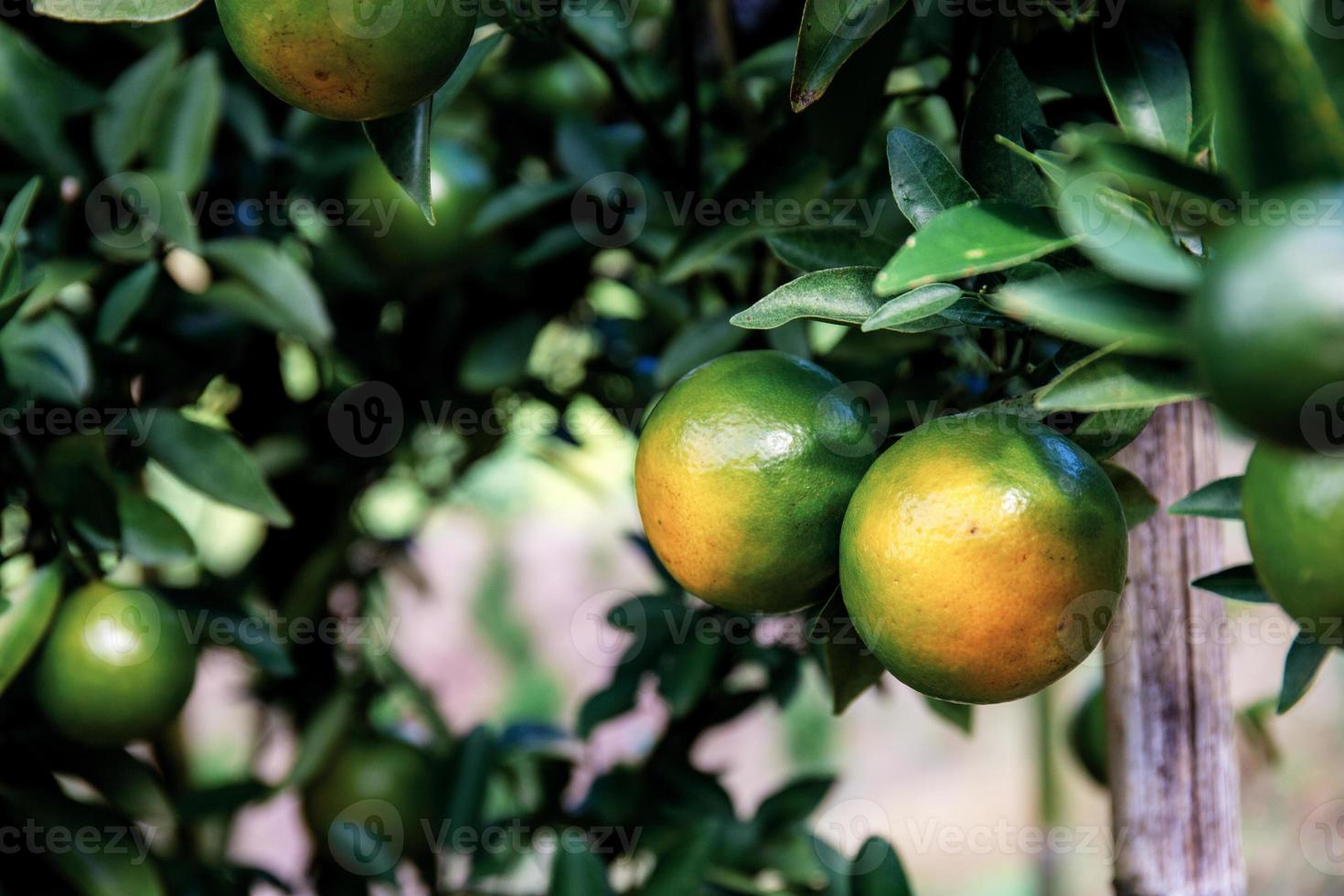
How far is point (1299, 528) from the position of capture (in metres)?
0.37

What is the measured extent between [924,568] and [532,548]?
299cm

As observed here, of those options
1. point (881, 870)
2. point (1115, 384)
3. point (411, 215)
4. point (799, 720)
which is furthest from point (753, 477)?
point (799, 720)

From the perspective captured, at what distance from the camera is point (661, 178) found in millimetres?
1054

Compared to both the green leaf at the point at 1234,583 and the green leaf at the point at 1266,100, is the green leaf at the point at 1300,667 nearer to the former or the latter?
the green leaf at the point at 1234,583

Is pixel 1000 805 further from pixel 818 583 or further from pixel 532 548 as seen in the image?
pixel 818 583

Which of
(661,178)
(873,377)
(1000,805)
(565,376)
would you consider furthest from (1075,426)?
(1000,805)

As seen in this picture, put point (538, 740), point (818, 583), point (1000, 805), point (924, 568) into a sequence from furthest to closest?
point (1000, 805) < point (538, 740) < point (818, 583) < point (924, 568)

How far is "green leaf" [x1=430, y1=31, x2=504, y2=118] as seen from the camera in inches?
25.5

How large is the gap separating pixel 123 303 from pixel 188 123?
166 mm

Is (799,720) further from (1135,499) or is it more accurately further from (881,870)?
(1135,499)

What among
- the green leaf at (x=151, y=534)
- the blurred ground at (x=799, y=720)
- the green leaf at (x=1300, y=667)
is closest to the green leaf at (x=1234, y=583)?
the green leaf at (x=1300, y=667)

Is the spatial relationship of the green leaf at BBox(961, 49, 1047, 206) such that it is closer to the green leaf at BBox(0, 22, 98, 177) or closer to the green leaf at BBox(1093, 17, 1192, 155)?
the green leaf at BBox(1093, 17, 1192, 155)

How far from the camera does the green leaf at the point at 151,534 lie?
2.66 feet

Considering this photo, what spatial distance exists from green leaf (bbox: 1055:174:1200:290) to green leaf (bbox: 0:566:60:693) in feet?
2.27
